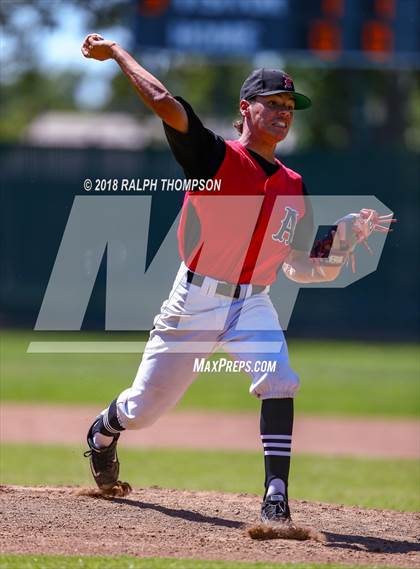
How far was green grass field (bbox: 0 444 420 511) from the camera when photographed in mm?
8984

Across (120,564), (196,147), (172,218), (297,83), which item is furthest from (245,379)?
(297,83)

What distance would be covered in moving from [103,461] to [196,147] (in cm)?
202

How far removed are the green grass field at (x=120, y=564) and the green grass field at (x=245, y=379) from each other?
833cm

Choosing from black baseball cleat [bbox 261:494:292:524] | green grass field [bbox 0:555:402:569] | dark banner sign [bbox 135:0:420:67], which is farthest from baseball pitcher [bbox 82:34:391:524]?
dark banner sign [bbox 135:0:420:67]

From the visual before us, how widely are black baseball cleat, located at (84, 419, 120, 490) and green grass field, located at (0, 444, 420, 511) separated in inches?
80.8

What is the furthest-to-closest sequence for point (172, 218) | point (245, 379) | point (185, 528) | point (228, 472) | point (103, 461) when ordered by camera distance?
1. point (172, 218)
2. point (245, 379)
3. point (228, 472)
4. point (103, 461)
5. point (185, 528)

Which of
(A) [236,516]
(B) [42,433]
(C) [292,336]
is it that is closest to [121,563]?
(A) [236,516]

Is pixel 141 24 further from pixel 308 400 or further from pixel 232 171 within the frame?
pixel 232 171

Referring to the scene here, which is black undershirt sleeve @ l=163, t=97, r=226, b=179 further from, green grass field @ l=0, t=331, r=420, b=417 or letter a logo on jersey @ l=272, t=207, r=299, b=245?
green grass field @ l=0, t=331, r=420, b=417

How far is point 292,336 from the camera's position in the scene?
64.6ft

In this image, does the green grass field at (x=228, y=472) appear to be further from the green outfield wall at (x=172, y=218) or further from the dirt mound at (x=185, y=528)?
the green outfield wall at (x=172, y=218)

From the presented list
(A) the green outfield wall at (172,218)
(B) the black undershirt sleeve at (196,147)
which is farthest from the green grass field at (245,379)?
(B) the black undershirt sleeve at (196,147)

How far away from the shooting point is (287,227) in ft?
20.5

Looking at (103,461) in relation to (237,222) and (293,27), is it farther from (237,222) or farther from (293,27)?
(293,27)
